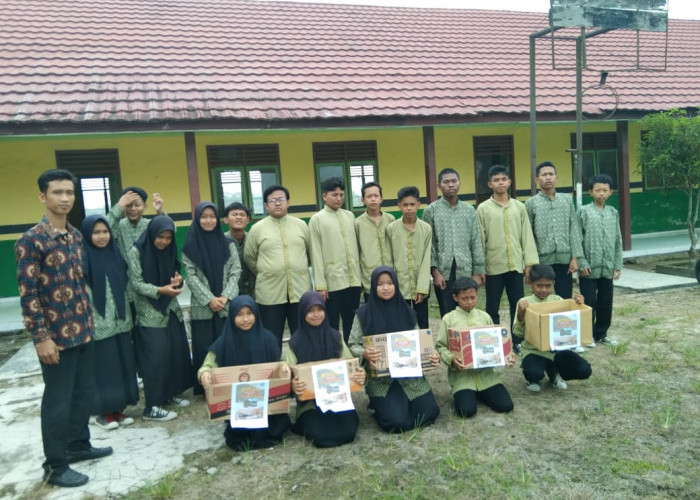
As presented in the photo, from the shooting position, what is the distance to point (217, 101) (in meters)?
8.25

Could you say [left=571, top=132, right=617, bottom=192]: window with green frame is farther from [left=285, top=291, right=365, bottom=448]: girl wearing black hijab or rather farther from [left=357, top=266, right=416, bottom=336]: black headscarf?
[left=285, top=291, right=365, bottom=448]: girl wearing black hijab

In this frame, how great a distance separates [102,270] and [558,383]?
11.7 ft

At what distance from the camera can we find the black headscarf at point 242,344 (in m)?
3.64

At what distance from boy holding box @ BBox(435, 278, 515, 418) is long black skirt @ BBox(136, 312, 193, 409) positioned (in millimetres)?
2077

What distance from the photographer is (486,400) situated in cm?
394

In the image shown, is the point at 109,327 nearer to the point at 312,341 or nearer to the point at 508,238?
the point at 312,341

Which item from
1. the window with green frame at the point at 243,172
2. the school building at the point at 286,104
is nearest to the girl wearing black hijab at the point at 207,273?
the school building at the point at 286,104

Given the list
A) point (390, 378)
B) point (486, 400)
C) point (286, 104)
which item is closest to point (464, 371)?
point (486, 400)

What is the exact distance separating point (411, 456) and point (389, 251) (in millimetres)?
1874

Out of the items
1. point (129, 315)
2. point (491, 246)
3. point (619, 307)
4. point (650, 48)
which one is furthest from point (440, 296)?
point (650, 48)

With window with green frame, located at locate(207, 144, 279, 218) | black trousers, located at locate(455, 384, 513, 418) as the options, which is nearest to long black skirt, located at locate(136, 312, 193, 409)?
black trousers, located at locate(455, 384, 513, 418)

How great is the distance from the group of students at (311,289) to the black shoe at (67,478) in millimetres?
28

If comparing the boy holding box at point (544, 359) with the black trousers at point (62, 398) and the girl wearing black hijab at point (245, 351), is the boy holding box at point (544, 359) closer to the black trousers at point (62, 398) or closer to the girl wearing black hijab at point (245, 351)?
the girl wearing black hijab at point (245, 351)

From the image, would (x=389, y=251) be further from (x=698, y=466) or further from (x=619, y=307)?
(x=619, y=307)
